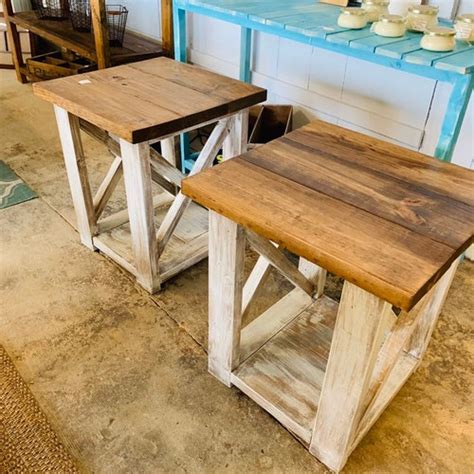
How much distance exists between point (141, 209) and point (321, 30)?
86 centimetres

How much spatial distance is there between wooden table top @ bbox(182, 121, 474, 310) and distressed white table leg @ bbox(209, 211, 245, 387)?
0.11m

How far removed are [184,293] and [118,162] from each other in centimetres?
59

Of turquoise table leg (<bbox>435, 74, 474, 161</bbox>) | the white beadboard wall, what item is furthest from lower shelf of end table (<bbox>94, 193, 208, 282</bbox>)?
turquoise table leg (<bbox>435, 74, 474, 161</bbox>)

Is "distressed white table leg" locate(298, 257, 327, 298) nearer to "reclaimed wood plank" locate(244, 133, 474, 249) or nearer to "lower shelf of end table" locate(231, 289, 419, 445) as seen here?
"lower shelf of end table" locate(231, 289, 419, 445)

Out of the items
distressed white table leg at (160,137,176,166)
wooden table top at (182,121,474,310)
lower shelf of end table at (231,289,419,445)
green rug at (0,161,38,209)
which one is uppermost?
wooden table top at (182,121,474,310)

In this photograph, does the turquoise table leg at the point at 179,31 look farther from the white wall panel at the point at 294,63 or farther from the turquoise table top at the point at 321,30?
the white wall panel at the point at 294,63

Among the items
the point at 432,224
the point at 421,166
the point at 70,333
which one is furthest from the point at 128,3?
the point at 432,224

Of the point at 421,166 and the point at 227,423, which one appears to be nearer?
the point at 421,166

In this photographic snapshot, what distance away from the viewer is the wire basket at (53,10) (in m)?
3.50

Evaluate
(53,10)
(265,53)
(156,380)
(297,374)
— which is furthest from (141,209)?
(53,10)

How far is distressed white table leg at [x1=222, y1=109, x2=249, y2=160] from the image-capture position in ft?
5.93

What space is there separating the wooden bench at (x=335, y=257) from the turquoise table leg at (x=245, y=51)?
126cm

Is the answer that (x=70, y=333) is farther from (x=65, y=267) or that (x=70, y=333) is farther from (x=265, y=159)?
(x=265, y=159)

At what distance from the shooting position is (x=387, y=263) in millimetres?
963
